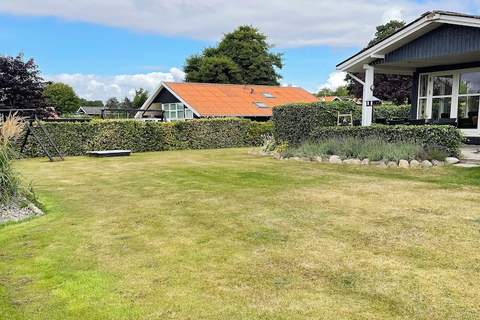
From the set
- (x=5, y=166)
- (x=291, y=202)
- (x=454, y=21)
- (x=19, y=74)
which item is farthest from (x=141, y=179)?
(x=19, y=74)

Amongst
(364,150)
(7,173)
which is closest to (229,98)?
(364,150)

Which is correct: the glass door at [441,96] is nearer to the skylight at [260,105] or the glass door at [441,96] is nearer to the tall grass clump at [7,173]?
the tall grass clump at [7,173]

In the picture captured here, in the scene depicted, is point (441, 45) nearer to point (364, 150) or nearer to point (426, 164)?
point (364, 150)

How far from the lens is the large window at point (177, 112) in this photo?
2898 cm

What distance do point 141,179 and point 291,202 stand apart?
4.48m

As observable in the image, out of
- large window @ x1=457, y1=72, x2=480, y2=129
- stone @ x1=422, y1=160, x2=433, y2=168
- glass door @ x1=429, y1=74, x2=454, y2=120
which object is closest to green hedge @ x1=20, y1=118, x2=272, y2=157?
glass door @ x1=429, y1=74, x2=454, y2=120

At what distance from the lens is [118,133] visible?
19.6m

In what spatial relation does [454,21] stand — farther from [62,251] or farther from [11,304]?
[11,304]

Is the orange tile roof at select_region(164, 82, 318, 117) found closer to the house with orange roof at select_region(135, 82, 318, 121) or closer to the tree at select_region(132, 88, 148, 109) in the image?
the house with orange roof at select_region(135, 82, 318, 121)

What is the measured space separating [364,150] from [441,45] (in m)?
4.28

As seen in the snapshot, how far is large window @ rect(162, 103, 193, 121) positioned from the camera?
29.0m

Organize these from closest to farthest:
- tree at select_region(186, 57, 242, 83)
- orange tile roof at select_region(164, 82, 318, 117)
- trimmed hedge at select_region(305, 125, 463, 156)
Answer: trimmed hedge at select_region(305, 125, 463, 156)
orange tile roof at select_region(164, 82, 318, 117)
tree at select_region(186, 57, 242, 83)

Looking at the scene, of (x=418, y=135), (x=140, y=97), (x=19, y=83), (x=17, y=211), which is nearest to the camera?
(x=17, y=211)

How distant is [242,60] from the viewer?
4625 cm
